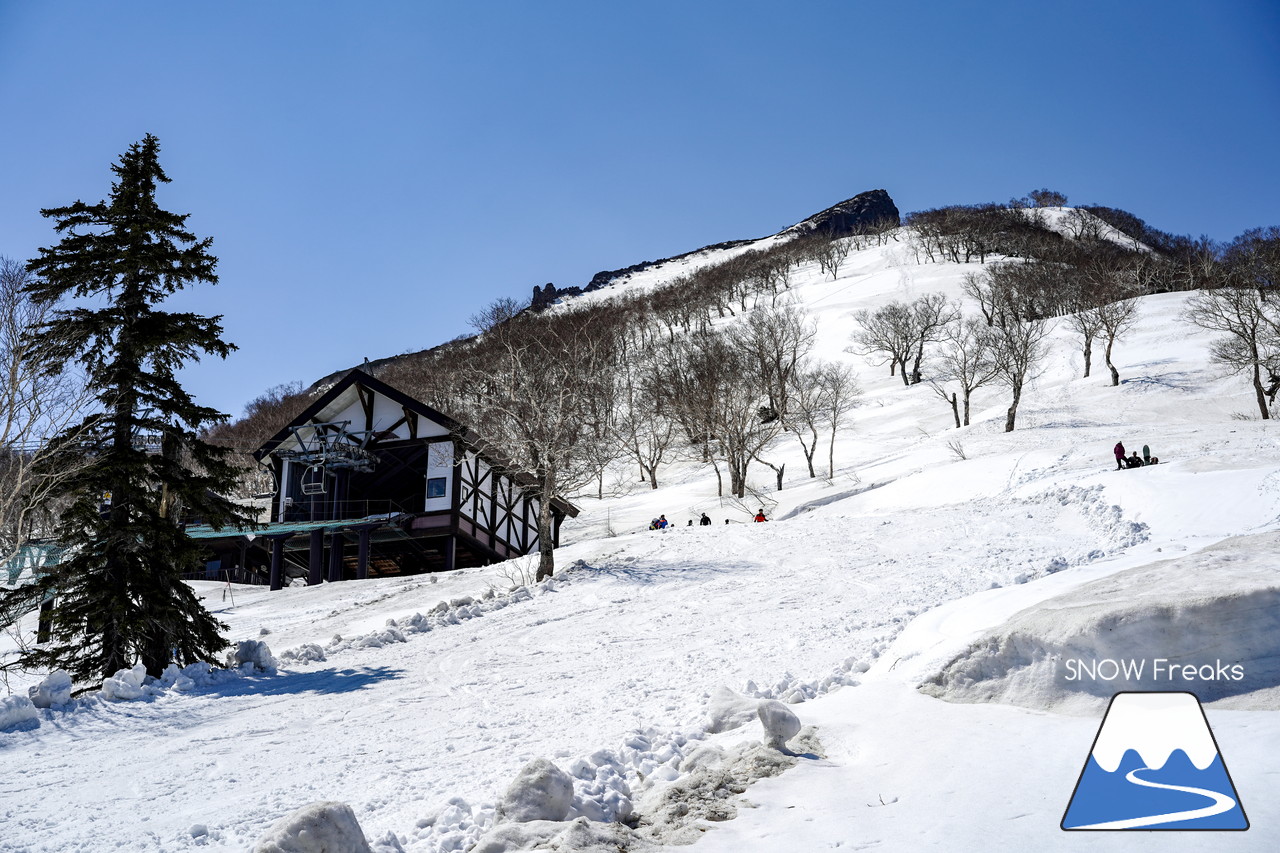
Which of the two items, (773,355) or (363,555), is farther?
(773,355)

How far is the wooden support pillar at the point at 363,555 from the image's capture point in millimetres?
30531

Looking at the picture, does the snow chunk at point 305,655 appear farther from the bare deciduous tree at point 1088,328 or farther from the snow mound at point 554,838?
the bare deciduous tree at point 1088,328

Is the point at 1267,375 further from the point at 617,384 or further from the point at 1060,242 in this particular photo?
the point at 1060,242

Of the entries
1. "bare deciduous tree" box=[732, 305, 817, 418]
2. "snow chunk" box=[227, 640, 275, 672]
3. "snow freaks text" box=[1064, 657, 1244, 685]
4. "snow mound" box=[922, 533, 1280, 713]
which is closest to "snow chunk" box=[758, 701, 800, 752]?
"snow mound" box=[922, 533, 1280, 713]

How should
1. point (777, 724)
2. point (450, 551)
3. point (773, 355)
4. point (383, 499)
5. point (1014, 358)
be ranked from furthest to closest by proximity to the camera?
point (773, 355), point (1014, 358), point (383, 499), point (450, 551), point (777, 724)

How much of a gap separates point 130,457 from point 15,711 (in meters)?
4.02

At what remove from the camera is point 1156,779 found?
15.5 ft

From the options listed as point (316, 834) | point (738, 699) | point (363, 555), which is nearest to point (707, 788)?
point (738, 699)

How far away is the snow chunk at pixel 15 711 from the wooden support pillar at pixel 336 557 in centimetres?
2355

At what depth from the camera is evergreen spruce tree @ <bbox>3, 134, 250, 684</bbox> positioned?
1155 cm

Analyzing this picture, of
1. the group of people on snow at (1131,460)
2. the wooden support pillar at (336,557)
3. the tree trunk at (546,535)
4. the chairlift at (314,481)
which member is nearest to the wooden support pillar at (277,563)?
the wooden support pillar at (336,557)

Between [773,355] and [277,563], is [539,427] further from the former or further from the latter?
[773,355]

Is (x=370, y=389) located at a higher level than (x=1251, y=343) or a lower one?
lower

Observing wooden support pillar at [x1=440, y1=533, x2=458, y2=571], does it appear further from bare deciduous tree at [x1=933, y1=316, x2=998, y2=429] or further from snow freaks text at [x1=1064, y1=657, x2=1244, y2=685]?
bare deciduous tree at [x1=933, y1=316, x2=998, y2=429]
